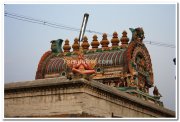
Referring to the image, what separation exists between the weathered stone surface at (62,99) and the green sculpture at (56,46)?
16722mm

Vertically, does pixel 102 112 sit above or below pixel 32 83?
below

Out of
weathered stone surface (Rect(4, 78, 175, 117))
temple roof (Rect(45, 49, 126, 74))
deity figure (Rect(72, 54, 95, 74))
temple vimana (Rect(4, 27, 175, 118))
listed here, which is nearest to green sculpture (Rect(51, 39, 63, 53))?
temple roof (Rect(45, 49, 126, 74))

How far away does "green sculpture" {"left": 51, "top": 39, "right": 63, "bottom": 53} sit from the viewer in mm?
38562

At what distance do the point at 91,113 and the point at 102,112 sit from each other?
1.24 m

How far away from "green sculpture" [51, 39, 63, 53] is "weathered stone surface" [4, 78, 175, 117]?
16722 mm

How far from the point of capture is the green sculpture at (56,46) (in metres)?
38.6

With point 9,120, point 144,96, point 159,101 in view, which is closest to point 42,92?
point 9,120

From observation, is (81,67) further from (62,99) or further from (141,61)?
(141,61)

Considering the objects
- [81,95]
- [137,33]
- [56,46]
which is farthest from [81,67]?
[56,46]

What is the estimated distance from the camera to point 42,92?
1973 cm

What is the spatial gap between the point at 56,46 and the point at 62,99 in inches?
787

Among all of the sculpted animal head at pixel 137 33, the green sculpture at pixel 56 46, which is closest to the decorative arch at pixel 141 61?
the sculpted animal head at pixel 137 33

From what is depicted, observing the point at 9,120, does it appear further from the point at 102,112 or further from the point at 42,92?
the point at 102,112

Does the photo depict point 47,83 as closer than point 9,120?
No
